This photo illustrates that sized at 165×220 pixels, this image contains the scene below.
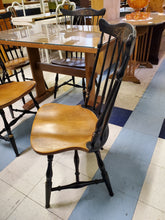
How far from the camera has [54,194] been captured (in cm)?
118

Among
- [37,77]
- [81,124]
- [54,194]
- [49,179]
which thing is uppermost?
[81,124]

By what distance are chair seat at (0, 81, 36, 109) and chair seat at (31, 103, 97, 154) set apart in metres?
0.36

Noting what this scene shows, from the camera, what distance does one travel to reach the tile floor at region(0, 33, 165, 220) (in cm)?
106

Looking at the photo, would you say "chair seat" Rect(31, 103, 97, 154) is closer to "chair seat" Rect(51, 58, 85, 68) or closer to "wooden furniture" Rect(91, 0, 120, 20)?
"chair seat" Rect(51, 58, 85, 68)

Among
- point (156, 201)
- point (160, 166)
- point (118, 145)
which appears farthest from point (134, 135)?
point (156, 201)

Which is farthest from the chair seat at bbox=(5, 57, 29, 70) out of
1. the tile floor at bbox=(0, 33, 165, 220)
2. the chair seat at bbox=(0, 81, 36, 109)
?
the tile floor at bbox=(0, 33, 165, 220)

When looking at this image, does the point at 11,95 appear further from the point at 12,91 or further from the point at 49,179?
the point at 49,179

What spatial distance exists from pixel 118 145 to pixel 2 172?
99 centimetres

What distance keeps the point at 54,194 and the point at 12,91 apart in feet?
2.98

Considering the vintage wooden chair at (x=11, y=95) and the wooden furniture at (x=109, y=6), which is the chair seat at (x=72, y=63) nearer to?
the vintage wooden chair at (x=11, y=95)

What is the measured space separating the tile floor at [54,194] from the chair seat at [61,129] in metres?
0.48

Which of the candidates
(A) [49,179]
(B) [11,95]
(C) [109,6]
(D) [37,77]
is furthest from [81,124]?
(C) [109,6]

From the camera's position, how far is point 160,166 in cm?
131

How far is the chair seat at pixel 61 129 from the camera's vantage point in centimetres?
85
